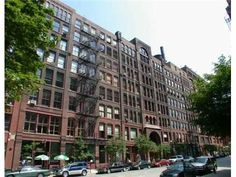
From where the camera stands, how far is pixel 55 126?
119 feet

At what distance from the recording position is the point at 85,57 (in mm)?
45906

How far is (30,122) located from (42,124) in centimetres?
194

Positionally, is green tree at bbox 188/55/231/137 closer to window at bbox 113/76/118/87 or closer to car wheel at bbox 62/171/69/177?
car wheel at bbox 62/171/69/177

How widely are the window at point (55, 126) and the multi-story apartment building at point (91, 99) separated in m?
0.03

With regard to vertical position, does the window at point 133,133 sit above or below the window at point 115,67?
below

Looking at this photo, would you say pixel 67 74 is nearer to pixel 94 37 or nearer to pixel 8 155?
pixel 94 37

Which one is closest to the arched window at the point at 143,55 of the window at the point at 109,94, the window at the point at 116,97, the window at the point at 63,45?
the window at the point at 116,97

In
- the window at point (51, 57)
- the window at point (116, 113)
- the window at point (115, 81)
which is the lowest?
the window at point (116, 113)

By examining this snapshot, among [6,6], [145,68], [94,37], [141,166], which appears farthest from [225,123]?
[145,68]

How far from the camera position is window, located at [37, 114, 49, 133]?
113 feet

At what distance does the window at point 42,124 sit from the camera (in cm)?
3444

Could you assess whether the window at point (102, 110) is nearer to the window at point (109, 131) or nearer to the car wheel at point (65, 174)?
the window at point (109, 131)

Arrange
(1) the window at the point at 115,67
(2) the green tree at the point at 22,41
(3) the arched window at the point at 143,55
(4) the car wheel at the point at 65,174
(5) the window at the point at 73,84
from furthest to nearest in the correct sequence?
1. (3) the arched window at the point at 143,55
2. (1) the window at the point at 115,67
3. (5) the window at the point at 73,84
4. (4) the car wheel at the point at 65,174
5. (2) the green tree at the point at 22,41

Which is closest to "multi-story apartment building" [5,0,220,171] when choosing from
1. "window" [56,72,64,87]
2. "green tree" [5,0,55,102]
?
"window" [56,72,64,87]
